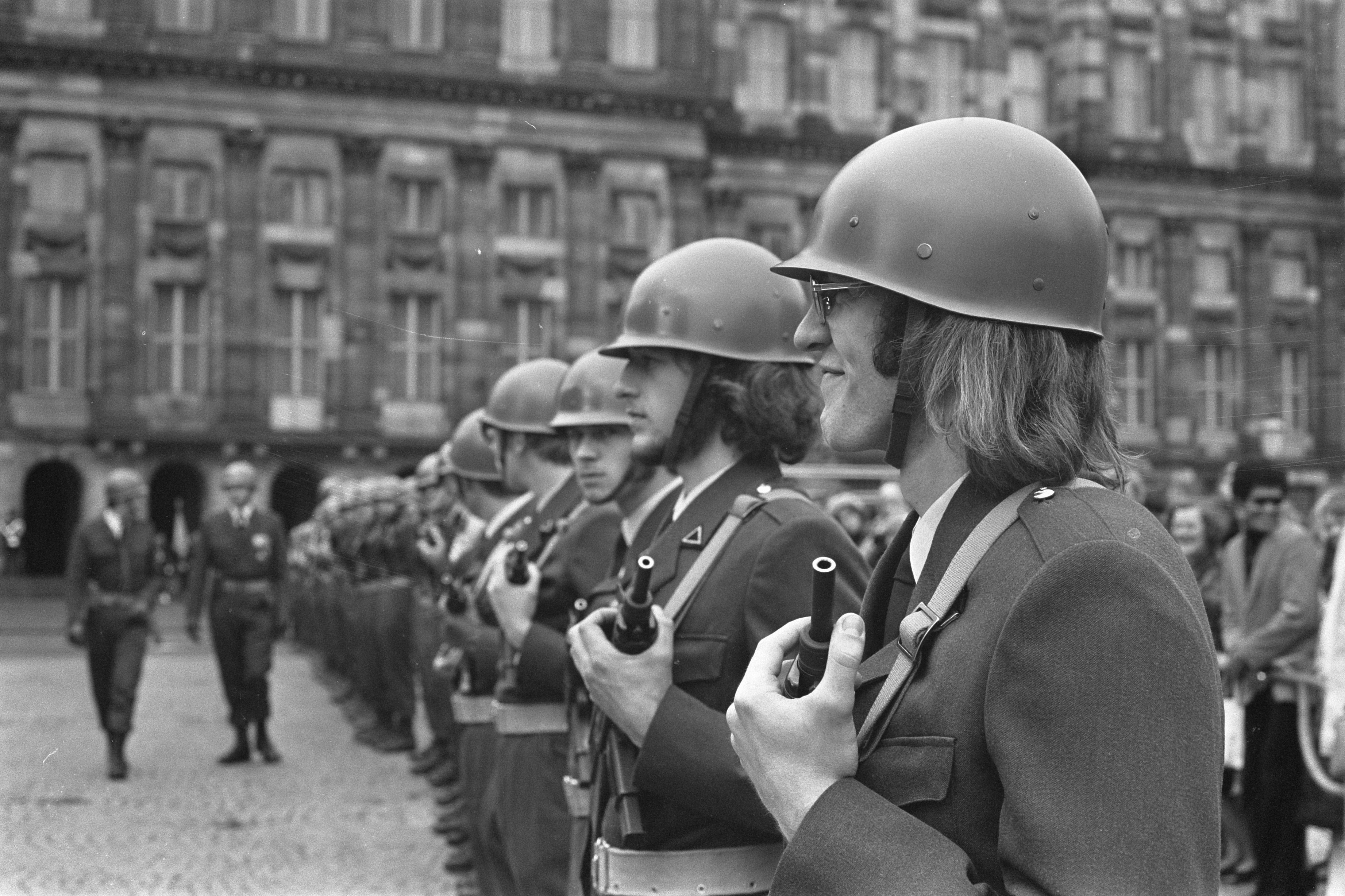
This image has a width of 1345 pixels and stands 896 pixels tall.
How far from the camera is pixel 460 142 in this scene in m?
33.3

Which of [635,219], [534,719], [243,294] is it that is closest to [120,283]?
[243,294]

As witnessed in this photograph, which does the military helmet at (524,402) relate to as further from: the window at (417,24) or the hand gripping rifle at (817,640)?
the window at (417,24)

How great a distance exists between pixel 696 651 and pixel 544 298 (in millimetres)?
30668

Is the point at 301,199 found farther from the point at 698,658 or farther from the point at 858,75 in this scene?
the point at 698,658

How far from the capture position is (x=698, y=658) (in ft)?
10.6

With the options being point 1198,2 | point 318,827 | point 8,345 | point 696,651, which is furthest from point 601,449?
point 1198,2

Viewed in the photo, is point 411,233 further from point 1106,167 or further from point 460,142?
point 1106,167

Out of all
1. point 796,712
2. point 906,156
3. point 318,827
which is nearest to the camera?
point 796,712

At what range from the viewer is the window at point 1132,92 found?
39031mm

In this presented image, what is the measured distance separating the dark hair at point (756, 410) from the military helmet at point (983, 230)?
5.36 feet

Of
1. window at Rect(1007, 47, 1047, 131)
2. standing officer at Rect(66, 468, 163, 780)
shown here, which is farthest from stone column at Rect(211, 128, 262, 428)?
standing officer at Rect(66, 468, 163, 780)

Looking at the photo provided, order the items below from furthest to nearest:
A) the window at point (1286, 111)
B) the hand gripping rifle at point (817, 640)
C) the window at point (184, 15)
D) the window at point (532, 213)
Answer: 1. the window at point (1286, 111)
2. the window at point (532, 213)
3. the window at point (184, 15)
4. the hand gripping rifle at point (817, 640)

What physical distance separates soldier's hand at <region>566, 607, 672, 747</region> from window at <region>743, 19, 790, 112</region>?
3497cm

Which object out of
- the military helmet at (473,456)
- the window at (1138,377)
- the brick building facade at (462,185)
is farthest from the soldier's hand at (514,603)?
the window at (1138,377)
